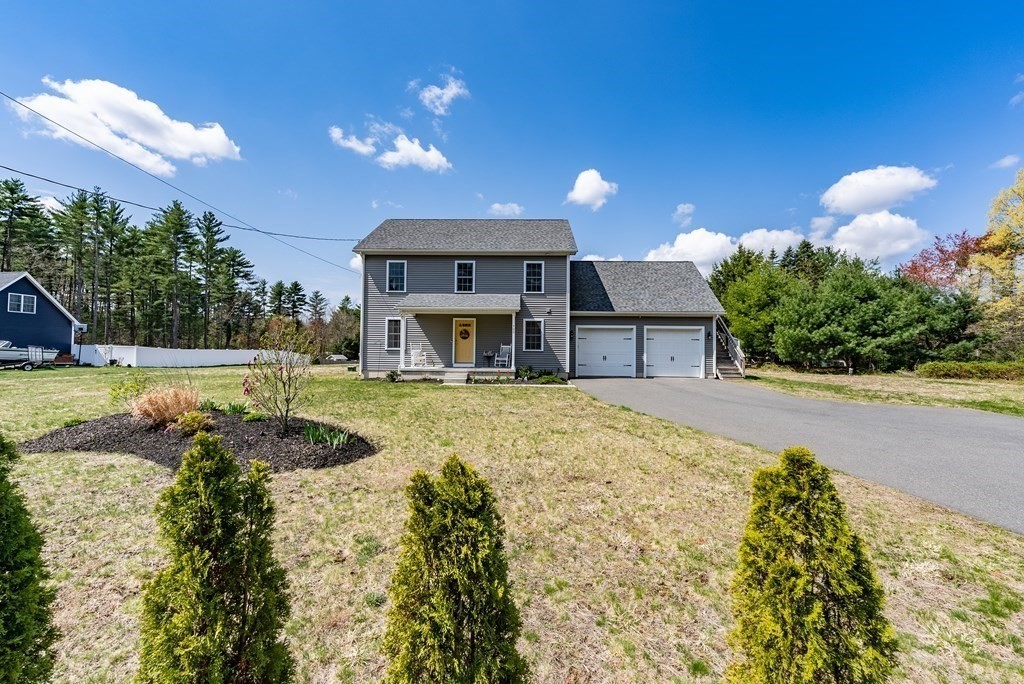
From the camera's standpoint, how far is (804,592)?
4.74 feet

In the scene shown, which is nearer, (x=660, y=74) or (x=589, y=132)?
(x=660, y=74)

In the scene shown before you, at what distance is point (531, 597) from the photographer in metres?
2.71

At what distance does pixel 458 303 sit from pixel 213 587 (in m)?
15.3

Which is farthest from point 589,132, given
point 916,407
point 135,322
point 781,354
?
point 135,322

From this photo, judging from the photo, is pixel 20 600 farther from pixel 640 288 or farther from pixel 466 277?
pixel 640 288

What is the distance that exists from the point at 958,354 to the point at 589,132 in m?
20.8

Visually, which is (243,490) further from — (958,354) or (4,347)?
(4,347)

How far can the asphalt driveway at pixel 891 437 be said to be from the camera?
4730 mm

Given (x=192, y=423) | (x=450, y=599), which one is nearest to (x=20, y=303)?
(x=192, y=423)

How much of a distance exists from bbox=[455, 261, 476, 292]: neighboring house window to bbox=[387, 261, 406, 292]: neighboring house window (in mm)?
2506

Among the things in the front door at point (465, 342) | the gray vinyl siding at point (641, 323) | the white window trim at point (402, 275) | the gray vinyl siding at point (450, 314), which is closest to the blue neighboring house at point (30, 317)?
the gray vinyl siding at point (450, 314)

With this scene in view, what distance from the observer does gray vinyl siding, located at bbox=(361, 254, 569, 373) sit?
1702 centimetres

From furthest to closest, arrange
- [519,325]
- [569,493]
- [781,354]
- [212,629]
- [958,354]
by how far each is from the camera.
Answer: [781,354], [958,354], [519,325], [569,493], [212,629]

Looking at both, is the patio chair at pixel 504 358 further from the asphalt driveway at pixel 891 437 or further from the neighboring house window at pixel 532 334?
the asphalt driveway at pixel 891 437
